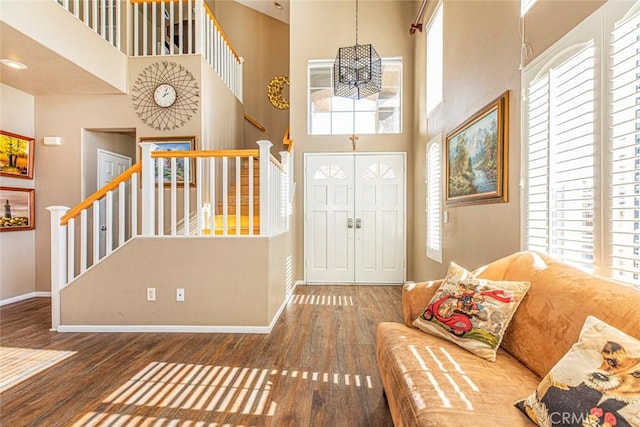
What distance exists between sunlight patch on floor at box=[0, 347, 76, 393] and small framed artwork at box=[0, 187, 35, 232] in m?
→ 2.05

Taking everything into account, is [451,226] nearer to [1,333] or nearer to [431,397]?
[431,397]

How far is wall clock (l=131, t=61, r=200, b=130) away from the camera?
4148mm


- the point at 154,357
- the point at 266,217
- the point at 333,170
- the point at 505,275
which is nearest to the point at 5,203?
the point at 154,357

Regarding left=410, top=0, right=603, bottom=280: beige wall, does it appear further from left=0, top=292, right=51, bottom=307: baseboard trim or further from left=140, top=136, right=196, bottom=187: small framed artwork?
left=0, top=292, right=51, bottom=307: baseboard trim

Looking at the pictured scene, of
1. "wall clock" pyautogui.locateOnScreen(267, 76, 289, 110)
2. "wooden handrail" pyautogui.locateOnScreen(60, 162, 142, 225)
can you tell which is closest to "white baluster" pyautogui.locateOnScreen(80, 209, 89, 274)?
"wooden handrail" pyautogui.locateOnScreen(60, 162, 142, 225)

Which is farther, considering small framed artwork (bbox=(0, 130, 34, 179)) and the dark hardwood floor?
small framed artwork (bbox=(0, 130, 34, 179))

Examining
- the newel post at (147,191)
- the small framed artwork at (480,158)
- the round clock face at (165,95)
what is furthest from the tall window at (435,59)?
the round clock face at (165,95)

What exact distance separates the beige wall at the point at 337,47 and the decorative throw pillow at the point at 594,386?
392 cm

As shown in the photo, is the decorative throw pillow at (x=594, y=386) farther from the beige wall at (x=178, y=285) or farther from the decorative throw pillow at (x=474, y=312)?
the beige wall at (x=178, y=285)

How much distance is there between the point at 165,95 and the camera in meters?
4.16

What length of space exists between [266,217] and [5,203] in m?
3.57

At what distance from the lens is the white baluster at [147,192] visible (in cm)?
297

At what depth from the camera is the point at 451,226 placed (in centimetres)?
329

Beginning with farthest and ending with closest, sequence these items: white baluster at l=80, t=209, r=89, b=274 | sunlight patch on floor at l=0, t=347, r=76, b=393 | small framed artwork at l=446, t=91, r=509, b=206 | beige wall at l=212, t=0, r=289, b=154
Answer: beige wall at l=212, t=0, r=289, b=154 → white baluster at l=80, t=209, r=89, b=274 → small framed artwork at l=446, t=91, r=509, b=206 → sunlight patch on floor at l=0, t=347, r=76, b=393
